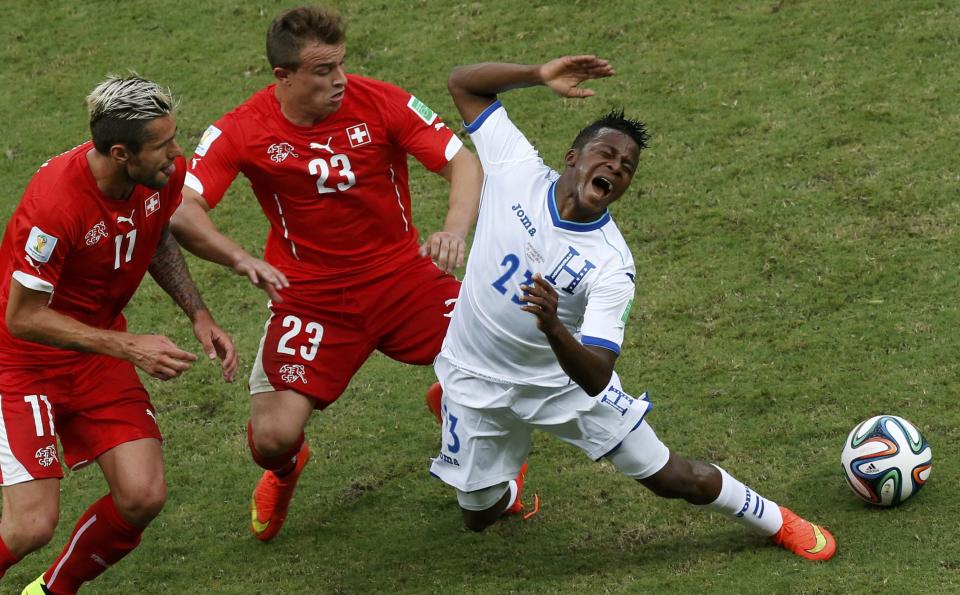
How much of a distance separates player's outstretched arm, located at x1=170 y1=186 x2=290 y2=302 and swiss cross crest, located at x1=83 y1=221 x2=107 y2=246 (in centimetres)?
49

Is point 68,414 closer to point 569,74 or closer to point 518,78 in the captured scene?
point 518,78

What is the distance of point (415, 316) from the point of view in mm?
6312

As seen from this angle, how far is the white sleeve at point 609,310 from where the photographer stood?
4945mm

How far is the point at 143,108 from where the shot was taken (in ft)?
16.8

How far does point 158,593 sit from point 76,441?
0.89 m

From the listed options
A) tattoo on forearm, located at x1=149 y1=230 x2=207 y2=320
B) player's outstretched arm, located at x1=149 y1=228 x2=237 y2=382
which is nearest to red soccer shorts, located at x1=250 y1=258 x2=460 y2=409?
player's outstretched arm, located at x1=149 y1=228 x2=237 y2=382

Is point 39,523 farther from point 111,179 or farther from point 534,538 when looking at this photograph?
point 534,538

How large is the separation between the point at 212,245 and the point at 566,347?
180 cm

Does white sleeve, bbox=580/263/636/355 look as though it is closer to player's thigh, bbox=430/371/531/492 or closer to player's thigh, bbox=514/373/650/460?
player's thigh, bbox=514/373/650/460

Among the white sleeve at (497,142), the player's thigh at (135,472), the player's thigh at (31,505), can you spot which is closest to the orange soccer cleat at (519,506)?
the white sleeve at (497,142)

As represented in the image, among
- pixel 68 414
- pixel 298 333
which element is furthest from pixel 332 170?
pixel 68 414

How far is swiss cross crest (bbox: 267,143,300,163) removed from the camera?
600cm

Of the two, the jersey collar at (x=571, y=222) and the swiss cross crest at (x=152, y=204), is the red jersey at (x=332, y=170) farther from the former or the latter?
the jersey collar at (x=571, y=222)

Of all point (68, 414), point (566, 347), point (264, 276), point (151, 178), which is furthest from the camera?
point (68, 414)
